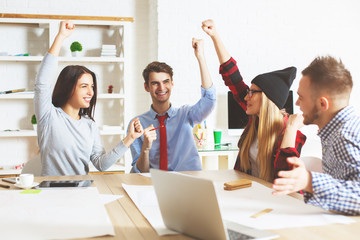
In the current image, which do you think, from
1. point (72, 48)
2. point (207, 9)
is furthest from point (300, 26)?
point (72, 48)

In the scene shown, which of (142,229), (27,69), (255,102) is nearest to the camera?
(142,229)

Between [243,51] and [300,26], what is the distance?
783 mm

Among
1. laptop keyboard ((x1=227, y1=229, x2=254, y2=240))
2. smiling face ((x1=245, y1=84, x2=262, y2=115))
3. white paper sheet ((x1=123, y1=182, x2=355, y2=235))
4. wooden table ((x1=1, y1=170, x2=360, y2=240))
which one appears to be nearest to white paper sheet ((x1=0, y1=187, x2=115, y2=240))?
wooden table ((x1=1, y1=170, x2=360, y2=240))

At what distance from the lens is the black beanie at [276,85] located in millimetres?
2061

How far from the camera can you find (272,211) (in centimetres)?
133

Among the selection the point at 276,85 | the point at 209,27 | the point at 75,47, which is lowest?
the point at 276,85

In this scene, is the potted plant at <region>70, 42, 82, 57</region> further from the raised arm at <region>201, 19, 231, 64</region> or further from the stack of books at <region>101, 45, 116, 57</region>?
the raised arm at <region>201, 19, 231, 64</region>

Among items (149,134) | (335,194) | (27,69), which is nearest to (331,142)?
(335,194)

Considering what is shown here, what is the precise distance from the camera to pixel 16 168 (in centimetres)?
437

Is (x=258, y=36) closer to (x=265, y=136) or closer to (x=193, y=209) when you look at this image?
(x=265, y=136)

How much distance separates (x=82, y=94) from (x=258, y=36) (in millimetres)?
2898

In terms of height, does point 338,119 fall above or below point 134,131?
above

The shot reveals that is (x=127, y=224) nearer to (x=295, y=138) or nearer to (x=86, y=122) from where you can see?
(x=295, y=138)

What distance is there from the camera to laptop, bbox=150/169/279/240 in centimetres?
99
